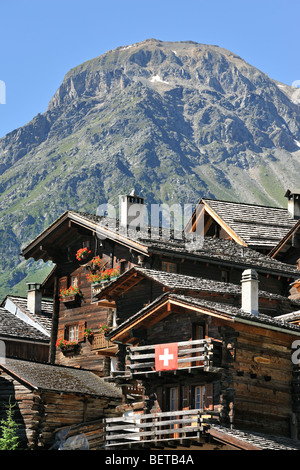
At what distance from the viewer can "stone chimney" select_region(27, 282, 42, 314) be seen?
53.8m

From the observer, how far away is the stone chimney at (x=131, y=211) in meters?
48.4

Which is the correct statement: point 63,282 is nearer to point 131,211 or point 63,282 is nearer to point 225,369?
point 131,211

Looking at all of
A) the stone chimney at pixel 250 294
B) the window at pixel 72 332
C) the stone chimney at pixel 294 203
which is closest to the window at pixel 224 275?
the window at pixel 72 332

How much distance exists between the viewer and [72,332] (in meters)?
47.7

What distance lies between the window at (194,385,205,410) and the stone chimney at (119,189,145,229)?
52.0ft

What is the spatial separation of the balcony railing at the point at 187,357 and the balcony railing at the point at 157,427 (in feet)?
5.69

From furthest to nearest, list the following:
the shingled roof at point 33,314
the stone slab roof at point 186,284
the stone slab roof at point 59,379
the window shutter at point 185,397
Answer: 1. the shingled roof at point 33,314
2. the stone slab roof at point 59,379
3. the stone slab roof at point 186,284
4. the window shutter at point 185,397

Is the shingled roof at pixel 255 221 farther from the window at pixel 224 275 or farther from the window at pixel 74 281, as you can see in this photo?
the window at pixel 74 281

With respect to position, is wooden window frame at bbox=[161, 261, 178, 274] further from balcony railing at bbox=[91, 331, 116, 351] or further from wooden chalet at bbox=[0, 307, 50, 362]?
wooden chalet at bbox=[0, 307, 50, 362]

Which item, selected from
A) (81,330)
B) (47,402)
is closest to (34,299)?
(81,330)

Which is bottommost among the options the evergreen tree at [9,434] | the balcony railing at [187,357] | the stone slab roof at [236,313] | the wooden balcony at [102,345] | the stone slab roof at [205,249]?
the evergreen tree at [9,434]

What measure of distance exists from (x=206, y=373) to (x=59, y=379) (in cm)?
967

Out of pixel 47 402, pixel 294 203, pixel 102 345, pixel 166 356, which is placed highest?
pixel 294 203

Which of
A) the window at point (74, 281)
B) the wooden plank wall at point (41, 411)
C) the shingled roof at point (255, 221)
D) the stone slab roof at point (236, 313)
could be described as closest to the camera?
the stone slab roof at point (236, 313)
